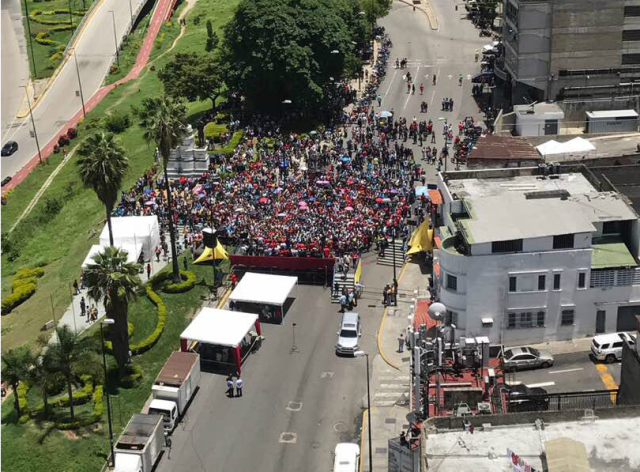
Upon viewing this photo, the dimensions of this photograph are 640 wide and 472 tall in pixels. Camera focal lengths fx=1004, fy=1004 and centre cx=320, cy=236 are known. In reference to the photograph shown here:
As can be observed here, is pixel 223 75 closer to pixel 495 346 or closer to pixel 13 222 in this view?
pixel 13 222

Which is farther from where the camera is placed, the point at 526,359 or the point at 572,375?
the point at 526,359

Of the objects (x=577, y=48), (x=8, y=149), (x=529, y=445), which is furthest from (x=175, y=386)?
(x=8, y=149)

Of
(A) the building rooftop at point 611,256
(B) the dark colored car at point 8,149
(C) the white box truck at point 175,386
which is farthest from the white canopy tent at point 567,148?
(B) the dark colored car at point 8,149

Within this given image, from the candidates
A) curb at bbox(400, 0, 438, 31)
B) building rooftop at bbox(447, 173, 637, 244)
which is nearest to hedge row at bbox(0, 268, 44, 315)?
building rooftop at bbox(447, 173, 637, 244)

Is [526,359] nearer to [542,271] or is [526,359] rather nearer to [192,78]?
[542,271]

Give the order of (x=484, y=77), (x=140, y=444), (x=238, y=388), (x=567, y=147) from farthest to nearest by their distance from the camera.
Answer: (x=484, y=77), (x=567, y=147), (x=238, y=388), (x=140, y=444)
